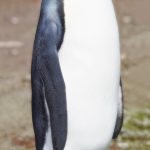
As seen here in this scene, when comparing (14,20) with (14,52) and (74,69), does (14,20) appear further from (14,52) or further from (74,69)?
(74,69)

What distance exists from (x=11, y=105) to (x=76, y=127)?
7.24ft

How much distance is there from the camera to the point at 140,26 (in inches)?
231

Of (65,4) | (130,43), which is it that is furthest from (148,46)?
(65,4)

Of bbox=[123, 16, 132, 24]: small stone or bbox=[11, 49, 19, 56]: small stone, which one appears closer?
bbox=[11, 49, 19, 56]: small stone

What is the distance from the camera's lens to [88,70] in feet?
6.89

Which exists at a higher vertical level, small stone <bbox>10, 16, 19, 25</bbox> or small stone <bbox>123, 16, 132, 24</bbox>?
small stone <bbox>10, 16, 19, 25</bbox>

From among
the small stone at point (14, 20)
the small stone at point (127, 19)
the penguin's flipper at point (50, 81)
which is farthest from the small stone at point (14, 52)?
the penguin's flipper at point (50, 81)

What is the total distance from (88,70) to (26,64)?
3.09 metres

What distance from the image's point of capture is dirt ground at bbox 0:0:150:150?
392 centimetres

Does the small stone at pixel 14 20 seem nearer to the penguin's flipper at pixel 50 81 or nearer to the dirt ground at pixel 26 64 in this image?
the dirt ground at pixel 26 64

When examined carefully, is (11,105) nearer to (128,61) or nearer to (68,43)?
(128,61)

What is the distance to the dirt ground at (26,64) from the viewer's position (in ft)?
12.9

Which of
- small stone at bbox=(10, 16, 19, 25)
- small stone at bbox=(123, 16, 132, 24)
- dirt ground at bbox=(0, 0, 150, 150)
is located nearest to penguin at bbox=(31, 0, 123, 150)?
dirt ground at bbox=(0, 0, 150, 150)

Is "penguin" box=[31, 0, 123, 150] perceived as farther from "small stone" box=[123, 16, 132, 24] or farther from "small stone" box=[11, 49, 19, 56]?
"small stone" box=[123, 16, 132, 24]
